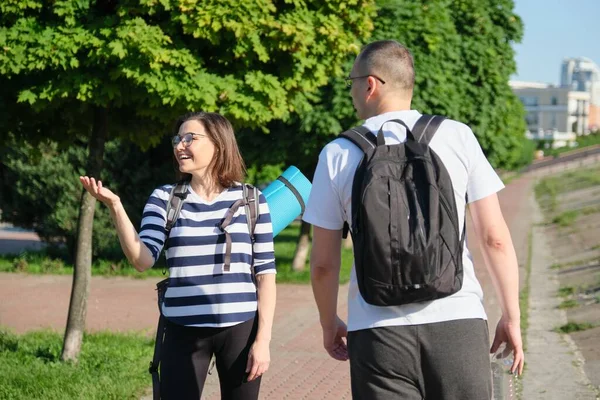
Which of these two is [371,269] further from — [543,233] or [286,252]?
[543,233]

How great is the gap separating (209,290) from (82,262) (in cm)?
430

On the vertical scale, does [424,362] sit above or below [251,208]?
below

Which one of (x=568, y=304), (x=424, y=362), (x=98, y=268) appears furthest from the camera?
(x=98, y=268)

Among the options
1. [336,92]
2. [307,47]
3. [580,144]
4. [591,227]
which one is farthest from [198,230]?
[580,144]

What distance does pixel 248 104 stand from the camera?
24.2ft

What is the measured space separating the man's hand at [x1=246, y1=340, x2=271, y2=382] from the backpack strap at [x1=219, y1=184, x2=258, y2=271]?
308mm

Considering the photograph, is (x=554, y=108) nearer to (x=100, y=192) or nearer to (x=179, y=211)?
(x=179, y=211)

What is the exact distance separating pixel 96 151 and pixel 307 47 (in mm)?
1866

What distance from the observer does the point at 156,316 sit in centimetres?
1130

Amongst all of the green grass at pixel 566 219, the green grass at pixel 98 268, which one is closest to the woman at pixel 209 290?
the green grass at pixel 98 268

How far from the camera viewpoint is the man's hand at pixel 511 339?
316cm

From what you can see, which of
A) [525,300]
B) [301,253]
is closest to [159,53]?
[525,300]

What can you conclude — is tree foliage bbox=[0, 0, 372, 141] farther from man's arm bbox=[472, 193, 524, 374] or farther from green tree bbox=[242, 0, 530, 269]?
green tree bbox=[242, 0, 530, 269]

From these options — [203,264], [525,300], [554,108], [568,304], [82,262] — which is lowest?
[554,108]
